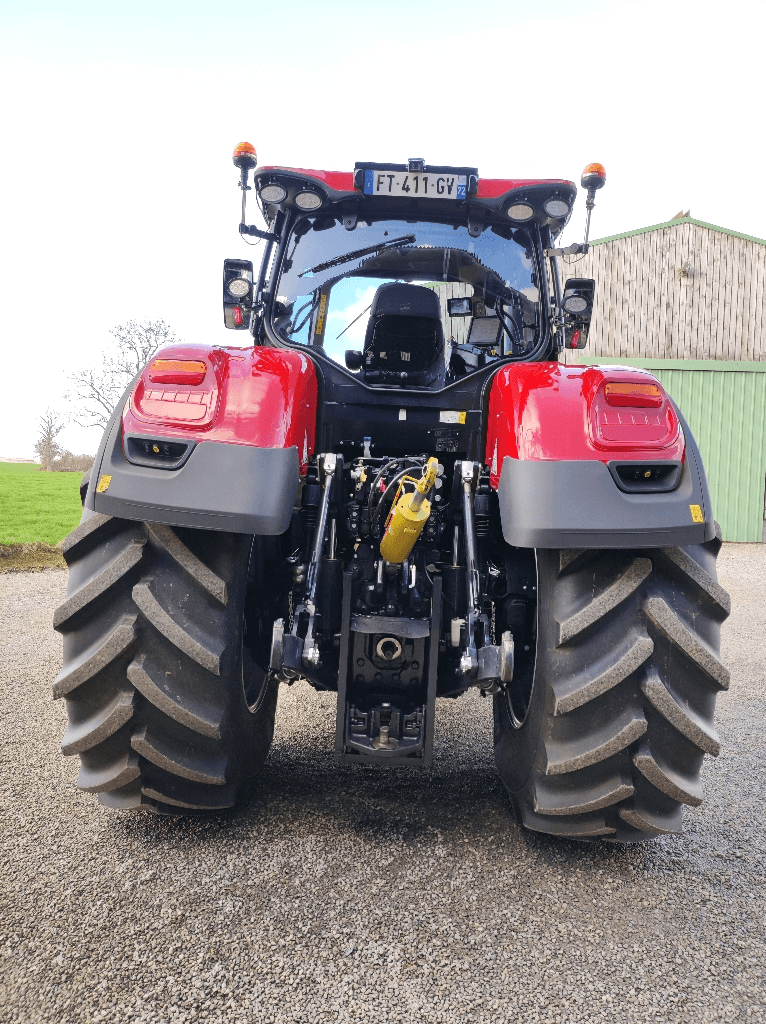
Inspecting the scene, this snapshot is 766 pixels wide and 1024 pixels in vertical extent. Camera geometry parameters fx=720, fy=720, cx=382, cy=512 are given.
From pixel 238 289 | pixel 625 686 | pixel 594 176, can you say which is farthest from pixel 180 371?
pixel 594 176

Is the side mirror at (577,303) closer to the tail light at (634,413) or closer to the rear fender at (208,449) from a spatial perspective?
the tail light at (634,413)

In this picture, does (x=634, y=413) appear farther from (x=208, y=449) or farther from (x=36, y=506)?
(x=36, y=506)

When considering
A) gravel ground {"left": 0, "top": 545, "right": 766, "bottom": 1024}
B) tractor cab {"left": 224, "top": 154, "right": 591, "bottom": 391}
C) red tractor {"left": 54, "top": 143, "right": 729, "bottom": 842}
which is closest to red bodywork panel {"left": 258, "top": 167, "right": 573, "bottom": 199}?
tractor cab {"left": 224, "top": 154, "right": 591, "bottom": 391}

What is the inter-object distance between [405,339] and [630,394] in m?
1.05

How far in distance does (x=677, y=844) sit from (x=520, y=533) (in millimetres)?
1295

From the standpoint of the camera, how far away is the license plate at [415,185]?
289 cm

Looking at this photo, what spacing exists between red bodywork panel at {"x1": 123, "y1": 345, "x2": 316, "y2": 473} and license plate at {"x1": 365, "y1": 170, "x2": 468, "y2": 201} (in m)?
1.14

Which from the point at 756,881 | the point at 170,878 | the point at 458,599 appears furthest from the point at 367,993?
the point at 756,881

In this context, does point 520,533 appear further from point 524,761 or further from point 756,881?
point 756,881

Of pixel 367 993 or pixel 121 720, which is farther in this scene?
pixel 121 720

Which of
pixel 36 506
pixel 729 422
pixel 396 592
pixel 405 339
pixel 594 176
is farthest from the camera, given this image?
pixel 729 422

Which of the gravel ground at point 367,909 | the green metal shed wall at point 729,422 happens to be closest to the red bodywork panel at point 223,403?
the gravel ground at point 367,909

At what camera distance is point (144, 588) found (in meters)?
2.04

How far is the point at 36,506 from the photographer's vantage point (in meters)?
10.8
